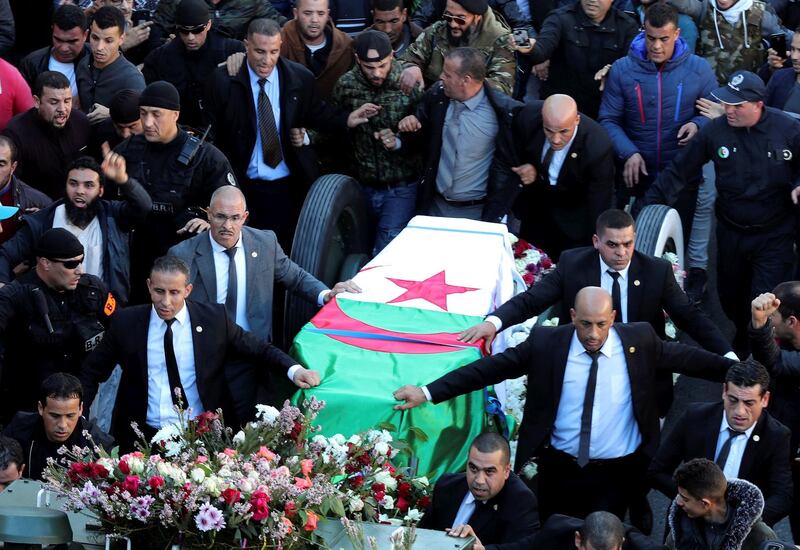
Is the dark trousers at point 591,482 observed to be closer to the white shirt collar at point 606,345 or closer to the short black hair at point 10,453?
the white shirt collar at point 606,345

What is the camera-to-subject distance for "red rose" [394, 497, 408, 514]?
7.52 metres

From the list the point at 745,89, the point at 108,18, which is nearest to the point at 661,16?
the point at 745,89

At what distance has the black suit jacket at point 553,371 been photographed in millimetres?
8156

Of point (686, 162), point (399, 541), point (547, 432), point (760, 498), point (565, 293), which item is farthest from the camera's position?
point (686, 162)

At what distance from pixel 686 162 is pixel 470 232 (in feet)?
4.88

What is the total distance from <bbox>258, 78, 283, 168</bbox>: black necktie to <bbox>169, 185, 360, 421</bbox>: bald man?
160 cm

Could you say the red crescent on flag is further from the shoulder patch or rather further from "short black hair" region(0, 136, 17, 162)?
"short black hair" region(0, 136, 17, 162)

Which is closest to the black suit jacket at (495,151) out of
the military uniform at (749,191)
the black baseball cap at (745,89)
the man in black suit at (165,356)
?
the military uniform at (749,191)

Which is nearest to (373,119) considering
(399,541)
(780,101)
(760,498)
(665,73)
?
(665,73)

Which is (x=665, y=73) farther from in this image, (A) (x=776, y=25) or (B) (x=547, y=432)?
(B) (x=547, y=432)

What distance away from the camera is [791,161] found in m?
10.2

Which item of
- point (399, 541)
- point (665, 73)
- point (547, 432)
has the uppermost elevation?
point (665, 73)

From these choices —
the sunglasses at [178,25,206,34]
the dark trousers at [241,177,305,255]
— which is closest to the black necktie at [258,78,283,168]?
the dark trousers at [241,177,305,255]

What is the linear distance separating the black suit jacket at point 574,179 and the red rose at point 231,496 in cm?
452
